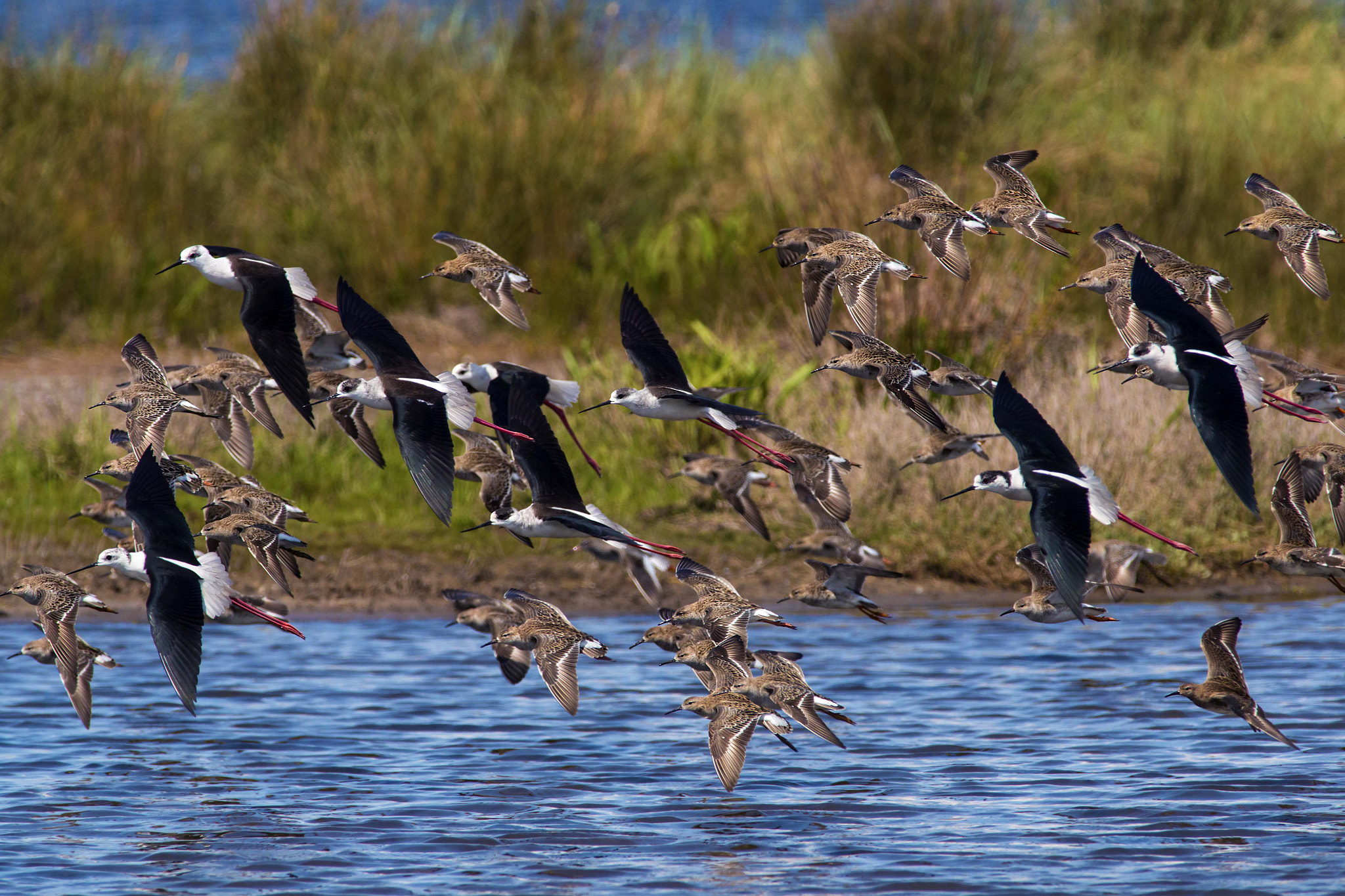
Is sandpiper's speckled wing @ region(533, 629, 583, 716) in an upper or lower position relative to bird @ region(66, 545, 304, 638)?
lower

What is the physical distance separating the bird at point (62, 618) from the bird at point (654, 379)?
227 cm

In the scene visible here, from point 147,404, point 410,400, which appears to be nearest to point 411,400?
point 410,400

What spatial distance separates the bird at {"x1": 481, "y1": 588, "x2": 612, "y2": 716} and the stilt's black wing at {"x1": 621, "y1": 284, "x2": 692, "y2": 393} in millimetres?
1063

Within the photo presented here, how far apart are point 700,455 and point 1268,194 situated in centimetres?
269

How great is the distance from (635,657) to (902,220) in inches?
155

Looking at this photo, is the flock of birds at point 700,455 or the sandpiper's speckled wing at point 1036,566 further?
the sandpiper's speckled wing at point 1036,566

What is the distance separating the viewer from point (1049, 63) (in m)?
17.2

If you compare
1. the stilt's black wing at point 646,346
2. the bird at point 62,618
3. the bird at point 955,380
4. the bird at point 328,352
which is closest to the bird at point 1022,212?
the bird at point 955,380

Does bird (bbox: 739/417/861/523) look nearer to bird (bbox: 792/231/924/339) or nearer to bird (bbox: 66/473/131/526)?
bird (bbox: 792/231/924/339)

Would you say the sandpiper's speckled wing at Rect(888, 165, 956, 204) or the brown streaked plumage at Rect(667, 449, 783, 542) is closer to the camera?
the sandpiper's speckled wing at Rect(888, 165, 956, 204)

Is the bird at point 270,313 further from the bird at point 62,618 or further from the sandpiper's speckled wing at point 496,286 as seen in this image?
the bird at point 62,618

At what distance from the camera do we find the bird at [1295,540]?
6.98 m

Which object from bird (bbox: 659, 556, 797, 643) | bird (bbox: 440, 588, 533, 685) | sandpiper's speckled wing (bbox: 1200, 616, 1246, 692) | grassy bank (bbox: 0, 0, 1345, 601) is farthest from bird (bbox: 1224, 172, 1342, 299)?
grassy bank (bbox: 0, 0, 1345, 601)

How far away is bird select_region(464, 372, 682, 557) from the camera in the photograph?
695 cm
